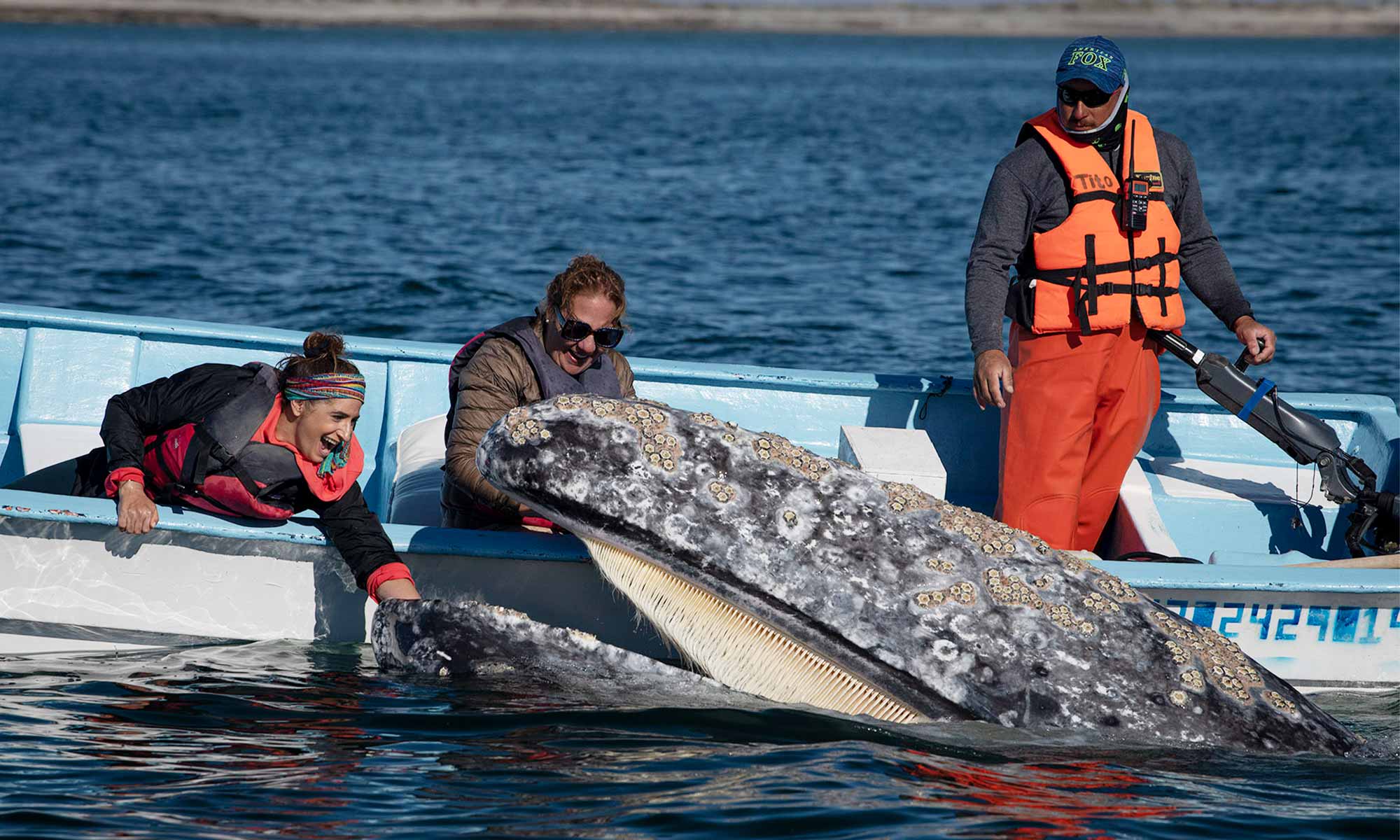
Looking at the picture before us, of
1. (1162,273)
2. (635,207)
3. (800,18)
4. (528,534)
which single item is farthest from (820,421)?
(800,18)

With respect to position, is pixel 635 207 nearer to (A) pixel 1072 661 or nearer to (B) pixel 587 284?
(B) pixel 587 284

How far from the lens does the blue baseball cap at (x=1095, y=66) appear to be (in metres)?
5.77

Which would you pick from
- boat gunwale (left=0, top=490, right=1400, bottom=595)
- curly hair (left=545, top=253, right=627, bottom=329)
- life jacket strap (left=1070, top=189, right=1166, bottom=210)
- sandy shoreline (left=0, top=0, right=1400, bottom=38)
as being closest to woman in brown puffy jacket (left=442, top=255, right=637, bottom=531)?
curly hair (left=545, top=253, right=627, bottom=329)

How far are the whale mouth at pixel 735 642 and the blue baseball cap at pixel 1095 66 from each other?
250 cm

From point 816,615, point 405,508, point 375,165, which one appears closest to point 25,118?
point 375,165

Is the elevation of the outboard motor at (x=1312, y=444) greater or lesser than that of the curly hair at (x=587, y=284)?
lesser

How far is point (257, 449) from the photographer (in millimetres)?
5477

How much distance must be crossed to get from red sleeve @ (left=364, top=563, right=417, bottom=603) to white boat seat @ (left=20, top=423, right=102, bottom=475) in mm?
2035

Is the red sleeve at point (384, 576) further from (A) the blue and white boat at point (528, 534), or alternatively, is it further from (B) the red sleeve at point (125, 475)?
(B) the red sleeve at point (125, 475)

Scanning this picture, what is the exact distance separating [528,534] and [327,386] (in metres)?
0.95

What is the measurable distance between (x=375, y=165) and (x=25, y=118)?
9.54m

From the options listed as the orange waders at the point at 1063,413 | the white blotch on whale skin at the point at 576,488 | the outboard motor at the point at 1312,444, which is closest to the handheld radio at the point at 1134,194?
the orange waders at the point at 1063,413

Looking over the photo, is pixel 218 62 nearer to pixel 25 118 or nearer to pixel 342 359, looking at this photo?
pixel 25 118

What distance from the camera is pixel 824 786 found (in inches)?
187
